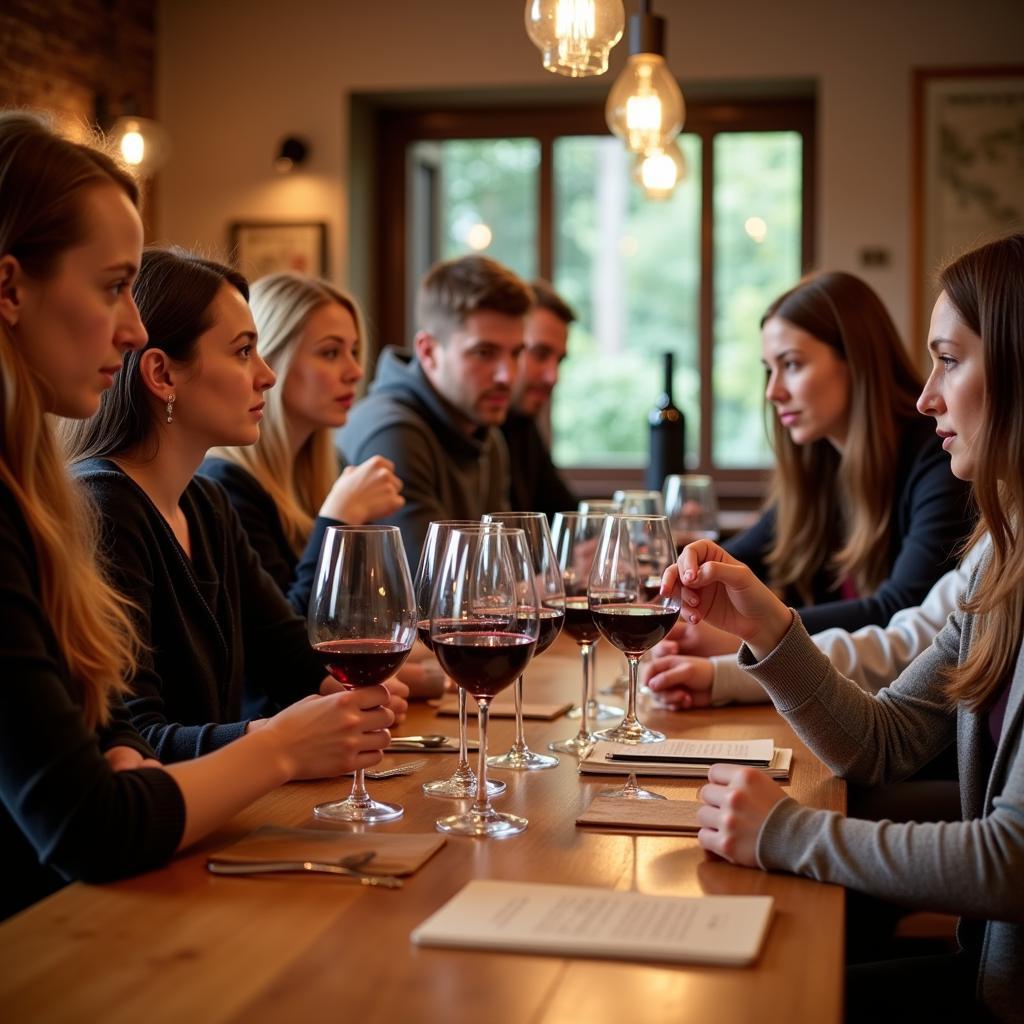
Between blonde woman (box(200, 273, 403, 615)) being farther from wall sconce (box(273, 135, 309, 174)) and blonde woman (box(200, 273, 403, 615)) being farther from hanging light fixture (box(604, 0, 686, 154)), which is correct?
wall sconce (box(273, 135, 309, 174))

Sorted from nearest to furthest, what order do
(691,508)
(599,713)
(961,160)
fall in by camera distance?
(599,713) → (691,508) → (961,160)

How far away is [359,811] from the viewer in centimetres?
128

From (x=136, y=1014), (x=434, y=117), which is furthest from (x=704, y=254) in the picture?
(x=136, y=1014)

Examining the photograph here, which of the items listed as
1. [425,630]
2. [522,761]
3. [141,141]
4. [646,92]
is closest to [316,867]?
[425,630]

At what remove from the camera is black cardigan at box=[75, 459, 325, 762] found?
5.08 feet

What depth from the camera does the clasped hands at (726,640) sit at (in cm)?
114

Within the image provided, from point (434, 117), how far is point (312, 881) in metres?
6.07

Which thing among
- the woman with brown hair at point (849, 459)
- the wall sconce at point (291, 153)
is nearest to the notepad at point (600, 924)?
the woman with brown hair at point (849, 459)

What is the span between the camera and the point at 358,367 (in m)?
2.82

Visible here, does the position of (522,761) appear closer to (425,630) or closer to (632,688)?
(632,688)

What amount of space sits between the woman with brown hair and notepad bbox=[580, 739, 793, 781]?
97cm

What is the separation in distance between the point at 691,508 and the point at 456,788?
159 centimetres

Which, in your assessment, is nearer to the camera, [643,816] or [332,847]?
[332,847]

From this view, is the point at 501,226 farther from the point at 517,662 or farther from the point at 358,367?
the point at 517,662
